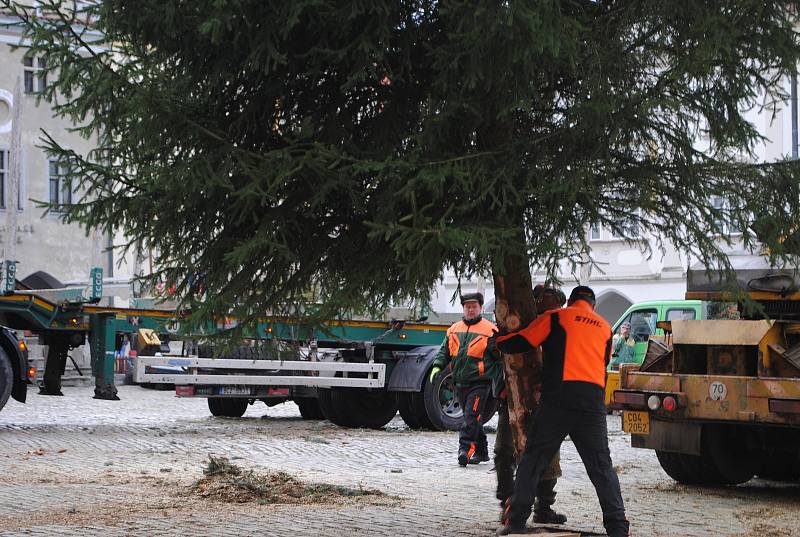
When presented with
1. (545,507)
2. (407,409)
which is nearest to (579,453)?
(545,507)

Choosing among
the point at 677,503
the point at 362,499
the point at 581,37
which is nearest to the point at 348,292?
the point at 581,37

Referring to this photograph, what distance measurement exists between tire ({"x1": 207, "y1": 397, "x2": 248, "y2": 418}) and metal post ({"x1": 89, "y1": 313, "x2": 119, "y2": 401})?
350 cm

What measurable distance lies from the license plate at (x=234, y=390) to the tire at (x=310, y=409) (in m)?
2.21

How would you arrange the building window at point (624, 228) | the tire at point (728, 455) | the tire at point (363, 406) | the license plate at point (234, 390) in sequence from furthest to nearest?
the tire at point (363, 406) → the license plate at point (234, 390) → the tire at point (728, 455) → the building window at point (624, 228)

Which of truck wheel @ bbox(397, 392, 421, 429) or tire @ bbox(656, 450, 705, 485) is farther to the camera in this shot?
truck wheel @ bbox(397, 392, 421, 429)

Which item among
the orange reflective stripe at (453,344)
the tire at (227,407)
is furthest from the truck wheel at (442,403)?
the orange reflective stripe at (453,344)

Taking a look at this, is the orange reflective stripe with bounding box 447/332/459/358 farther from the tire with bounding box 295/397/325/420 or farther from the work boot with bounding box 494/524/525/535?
the tire with bounding box 295/397/325/420

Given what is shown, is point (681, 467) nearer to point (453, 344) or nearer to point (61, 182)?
point (453, 344)

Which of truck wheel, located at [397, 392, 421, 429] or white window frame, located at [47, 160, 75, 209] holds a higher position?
white window frame, located at [47, 160, 75, 209]

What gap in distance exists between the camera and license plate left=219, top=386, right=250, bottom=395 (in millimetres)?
17781

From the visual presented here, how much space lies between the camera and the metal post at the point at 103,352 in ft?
54.9

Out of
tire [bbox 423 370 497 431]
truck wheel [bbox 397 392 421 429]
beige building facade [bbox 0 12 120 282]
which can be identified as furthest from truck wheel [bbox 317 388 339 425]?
beige building facade [bbox 0 12 120 282]

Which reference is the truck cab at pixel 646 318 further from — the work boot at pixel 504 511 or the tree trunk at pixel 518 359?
the tree trunk at pixel 518 359

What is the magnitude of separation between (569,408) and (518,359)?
71cm
